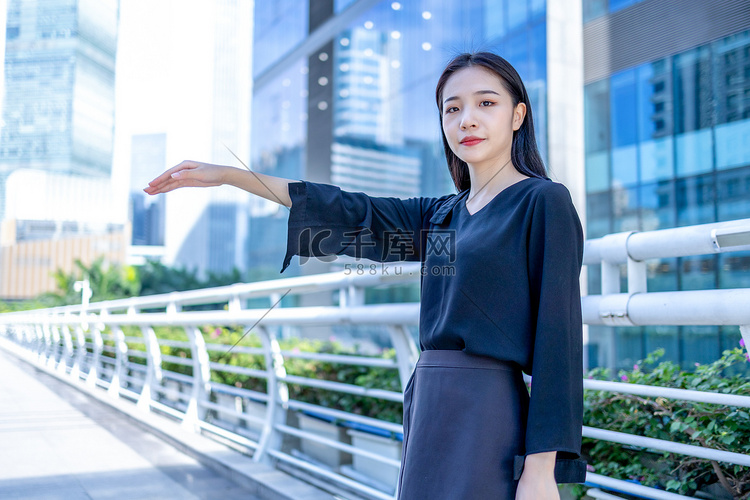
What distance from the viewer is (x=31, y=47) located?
3.86 m

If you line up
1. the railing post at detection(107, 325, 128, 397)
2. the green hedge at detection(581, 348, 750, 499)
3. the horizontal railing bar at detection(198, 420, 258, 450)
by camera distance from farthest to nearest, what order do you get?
1. the railing post at detection(107, 325, 128, 397)
2. the horizontal railing bar at detection(198, 420, 258, 450)
3. the green hedge at detection(581, 348, 750, 499)

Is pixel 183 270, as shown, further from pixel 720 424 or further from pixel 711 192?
pixel 720 424

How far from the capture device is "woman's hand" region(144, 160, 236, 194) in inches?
44.1

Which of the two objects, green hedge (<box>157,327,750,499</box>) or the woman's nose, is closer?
the woman's nose

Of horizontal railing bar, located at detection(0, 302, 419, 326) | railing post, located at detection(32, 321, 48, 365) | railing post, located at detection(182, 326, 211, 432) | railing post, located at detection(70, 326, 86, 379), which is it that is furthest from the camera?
railing post, located at detection(32, 321, 48, 365)

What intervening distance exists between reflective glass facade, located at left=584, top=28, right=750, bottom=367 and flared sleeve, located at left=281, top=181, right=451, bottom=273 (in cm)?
277

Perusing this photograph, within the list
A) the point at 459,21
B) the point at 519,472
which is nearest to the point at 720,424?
the point at 519,472

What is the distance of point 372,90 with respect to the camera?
11250 millimetres

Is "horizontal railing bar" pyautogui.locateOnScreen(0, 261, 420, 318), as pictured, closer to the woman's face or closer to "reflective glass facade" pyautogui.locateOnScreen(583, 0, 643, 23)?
the woman's face

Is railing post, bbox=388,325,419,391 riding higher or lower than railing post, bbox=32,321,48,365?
higher

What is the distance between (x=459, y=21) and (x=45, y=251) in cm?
904

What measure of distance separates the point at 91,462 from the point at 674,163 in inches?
178

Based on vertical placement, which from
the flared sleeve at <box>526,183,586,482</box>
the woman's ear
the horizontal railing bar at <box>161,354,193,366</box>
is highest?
the woman's ear

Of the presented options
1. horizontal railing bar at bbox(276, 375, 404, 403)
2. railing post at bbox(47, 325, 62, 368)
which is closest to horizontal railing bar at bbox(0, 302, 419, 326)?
horizontal railing bar at bbox(276, 375, 404, 403)
